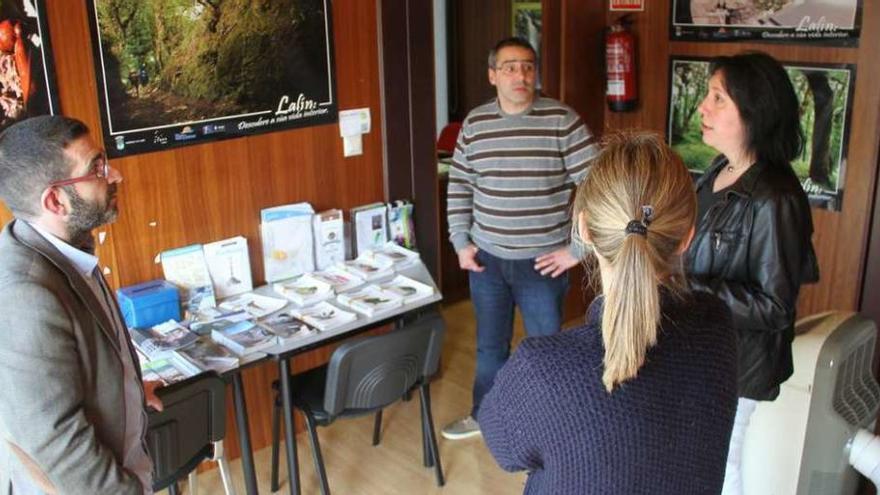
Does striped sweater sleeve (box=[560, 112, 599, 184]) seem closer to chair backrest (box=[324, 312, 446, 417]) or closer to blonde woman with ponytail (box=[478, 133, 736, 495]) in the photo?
chair backrest (box=[324, 312, 446, 417])

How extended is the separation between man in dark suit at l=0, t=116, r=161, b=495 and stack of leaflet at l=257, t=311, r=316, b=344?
2.51 ft

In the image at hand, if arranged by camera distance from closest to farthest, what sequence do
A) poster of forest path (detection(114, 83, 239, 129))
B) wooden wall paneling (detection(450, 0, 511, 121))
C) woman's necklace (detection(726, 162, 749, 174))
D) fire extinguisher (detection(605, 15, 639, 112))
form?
woman's necklace (detection(726, 162, 749, 174)) < poster of forest path (detection(114, 83, 239, 129)) < fire extinguisher (detection(605, 15, 639, 112)) < wooden wall paneling (detection(450, 0, 511, 121))

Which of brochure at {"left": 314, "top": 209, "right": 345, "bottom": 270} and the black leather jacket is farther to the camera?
brochure at {"left": 314, "top": 209, "right": 345, "bottom": 270}

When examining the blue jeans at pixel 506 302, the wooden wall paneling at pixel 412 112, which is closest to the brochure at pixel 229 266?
the wooden wall paneling at pixel 412 112

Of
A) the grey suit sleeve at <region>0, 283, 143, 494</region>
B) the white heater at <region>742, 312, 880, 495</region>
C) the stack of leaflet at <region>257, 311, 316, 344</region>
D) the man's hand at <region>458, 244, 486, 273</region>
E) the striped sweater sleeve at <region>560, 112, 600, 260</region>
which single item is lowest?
the white heater at <region>742, 312, 880, 495</region>

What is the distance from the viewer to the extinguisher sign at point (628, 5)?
3.97 meters

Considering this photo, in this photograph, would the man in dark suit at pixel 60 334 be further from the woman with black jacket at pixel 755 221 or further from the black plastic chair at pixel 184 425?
the woman with black jacket at pixel 755 221

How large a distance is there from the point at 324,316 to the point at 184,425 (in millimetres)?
634

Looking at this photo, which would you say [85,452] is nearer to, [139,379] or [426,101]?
[139,379]

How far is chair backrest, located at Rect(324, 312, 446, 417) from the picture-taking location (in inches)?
99.5

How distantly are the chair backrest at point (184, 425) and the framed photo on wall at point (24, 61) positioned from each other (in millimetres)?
974

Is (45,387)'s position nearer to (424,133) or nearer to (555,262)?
(555,262)

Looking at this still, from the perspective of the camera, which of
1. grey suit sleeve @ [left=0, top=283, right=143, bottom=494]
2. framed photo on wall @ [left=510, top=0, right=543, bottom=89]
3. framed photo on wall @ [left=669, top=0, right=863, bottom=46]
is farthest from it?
framed photo on wall @ [left=510, top=0, right=543, bottom=89]

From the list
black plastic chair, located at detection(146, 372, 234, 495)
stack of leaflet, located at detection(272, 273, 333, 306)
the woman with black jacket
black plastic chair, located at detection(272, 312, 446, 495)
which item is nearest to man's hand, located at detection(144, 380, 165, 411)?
black plastic chair, located at detection(146, 372, 234, 495)
